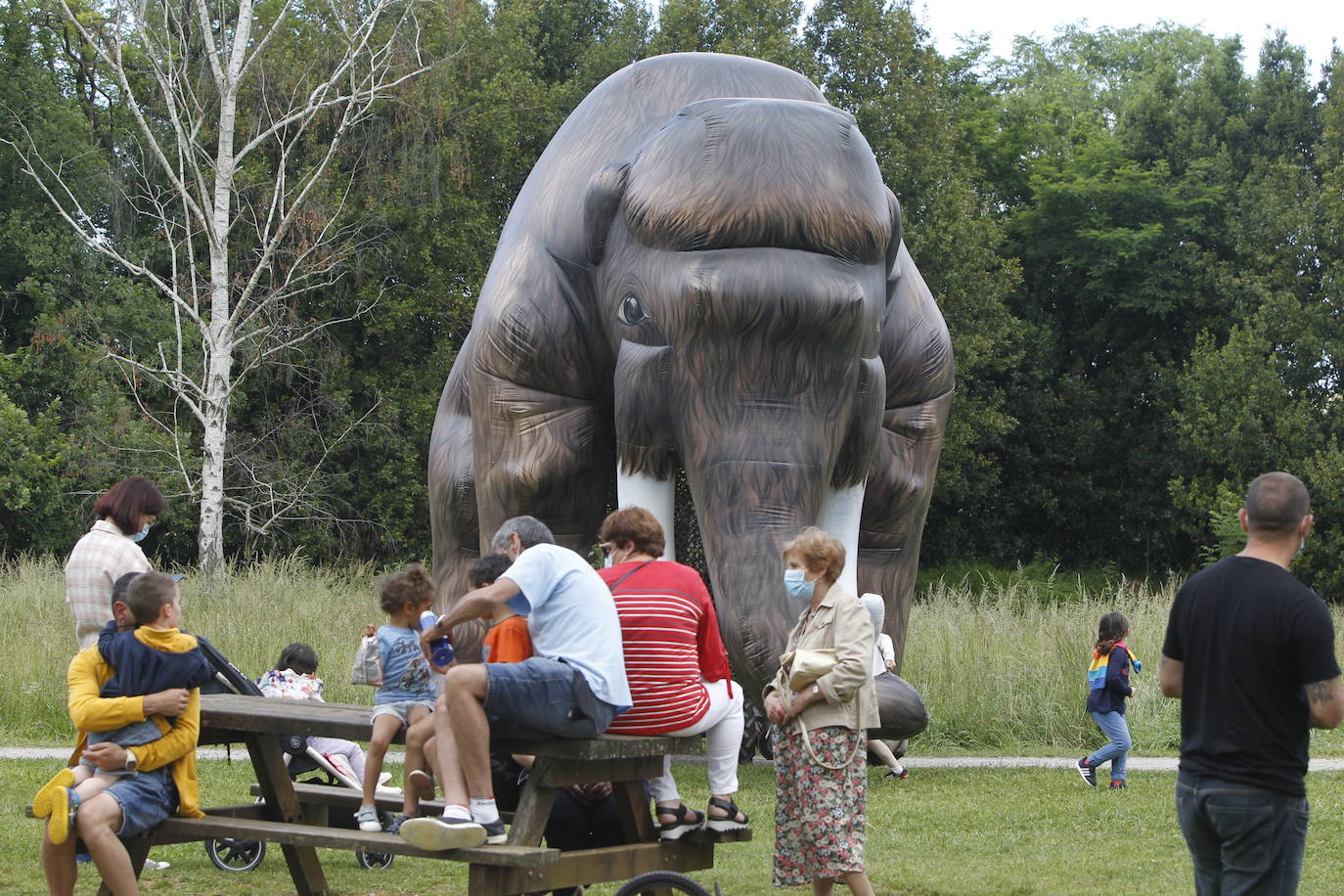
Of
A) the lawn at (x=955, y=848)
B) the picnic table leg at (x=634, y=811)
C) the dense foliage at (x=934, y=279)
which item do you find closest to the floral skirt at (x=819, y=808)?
the picnic table leg at (x=634, y=811)

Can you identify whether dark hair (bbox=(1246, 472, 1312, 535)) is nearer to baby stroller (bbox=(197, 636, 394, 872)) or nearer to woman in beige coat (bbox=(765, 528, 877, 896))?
woman in beige coat (bbox=(765, 528, 877, 896))

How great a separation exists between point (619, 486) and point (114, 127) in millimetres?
22479

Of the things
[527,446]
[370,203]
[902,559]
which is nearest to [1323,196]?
[370,203]

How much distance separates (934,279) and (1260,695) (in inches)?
960

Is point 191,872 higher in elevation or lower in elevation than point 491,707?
lower

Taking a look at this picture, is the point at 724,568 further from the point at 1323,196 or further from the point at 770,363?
the point at 1323,196

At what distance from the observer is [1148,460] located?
30844 mm

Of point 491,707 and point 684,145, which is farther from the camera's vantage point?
point 684,145

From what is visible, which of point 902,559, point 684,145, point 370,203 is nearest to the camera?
point 684,145

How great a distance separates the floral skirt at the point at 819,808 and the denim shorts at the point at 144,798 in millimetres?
1964

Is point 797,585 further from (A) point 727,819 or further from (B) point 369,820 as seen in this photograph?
(B) point 369,820

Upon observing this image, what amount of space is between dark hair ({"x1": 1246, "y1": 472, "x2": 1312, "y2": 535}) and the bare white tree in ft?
59.2

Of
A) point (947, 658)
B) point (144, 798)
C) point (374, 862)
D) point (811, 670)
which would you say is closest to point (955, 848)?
point (811, 670)

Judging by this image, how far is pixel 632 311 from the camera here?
7.40 meters
